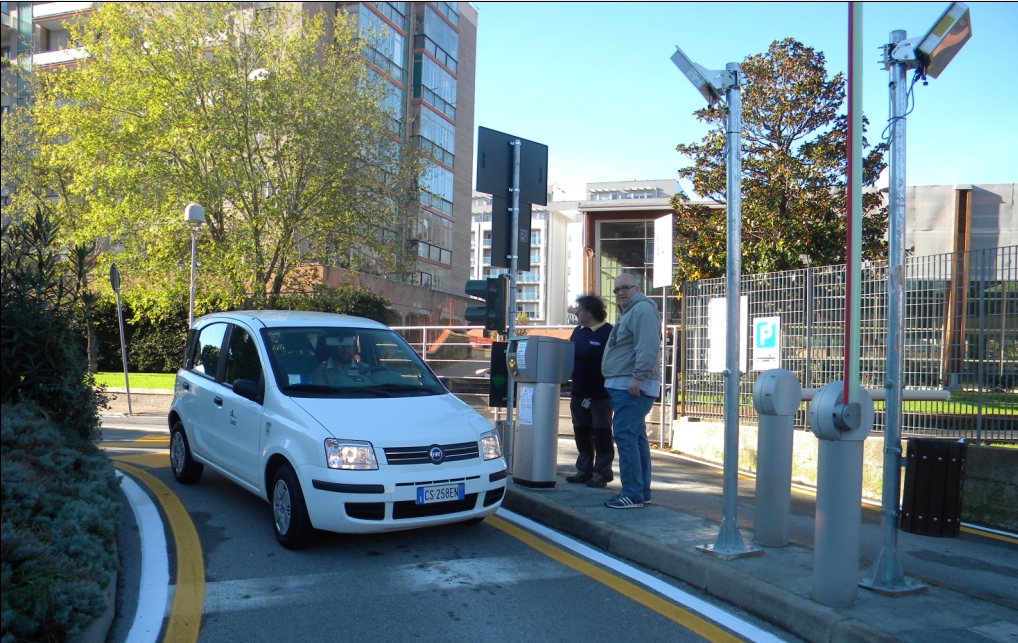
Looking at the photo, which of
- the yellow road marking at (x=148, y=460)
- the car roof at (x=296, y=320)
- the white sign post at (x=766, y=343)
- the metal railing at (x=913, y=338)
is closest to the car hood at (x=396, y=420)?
the car roof at (x=296, y=320)

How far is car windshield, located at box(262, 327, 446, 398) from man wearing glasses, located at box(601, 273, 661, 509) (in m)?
1.50

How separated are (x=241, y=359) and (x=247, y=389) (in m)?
0.72

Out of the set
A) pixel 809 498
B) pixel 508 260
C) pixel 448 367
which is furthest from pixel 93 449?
pixel 448 367

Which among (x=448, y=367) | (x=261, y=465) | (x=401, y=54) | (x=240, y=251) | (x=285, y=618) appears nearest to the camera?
(x=285, y=618)

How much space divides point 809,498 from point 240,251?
16.9 metres

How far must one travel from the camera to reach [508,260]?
8445mm

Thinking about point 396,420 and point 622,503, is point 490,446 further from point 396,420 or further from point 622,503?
point 622,503

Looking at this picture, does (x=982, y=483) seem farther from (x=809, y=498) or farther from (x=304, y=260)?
(x=304, y=260)

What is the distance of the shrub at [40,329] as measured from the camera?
5594 millimetres

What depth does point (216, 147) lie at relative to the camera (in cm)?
2134

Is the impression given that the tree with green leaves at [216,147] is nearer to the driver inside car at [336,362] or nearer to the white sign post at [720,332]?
the white sign post at [720,332]

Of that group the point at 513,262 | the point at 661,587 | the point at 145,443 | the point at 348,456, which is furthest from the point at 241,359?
the point at 145,443

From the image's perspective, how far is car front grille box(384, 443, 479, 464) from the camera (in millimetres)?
5523

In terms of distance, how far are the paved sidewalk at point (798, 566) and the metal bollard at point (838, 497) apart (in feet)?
0.42
